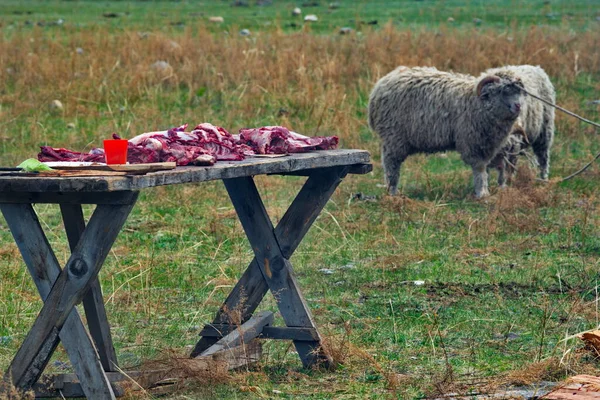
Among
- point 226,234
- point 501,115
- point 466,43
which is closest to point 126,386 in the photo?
point 226,234

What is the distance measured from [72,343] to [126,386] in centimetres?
50

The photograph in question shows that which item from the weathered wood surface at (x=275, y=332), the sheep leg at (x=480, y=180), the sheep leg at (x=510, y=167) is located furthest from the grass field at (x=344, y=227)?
the sheep leg at (x=510, y=167)

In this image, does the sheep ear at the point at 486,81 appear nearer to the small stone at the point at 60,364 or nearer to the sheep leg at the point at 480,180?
the sheep leg at the point at 480,180

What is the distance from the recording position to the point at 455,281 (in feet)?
23.9

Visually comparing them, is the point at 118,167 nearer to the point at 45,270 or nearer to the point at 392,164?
the point at 45,270

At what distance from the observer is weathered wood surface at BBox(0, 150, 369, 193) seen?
12.8ft

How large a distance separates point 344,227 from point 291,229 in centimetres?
370

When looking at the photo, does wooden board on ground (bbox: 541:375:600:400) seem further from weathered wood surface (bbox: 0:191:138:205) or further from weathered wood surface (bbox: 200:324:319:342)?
weathered wood surface (bbox: 0:191:138:205)

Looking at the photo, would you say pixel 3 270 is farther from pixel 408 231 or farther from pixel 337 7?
pixel 337 7

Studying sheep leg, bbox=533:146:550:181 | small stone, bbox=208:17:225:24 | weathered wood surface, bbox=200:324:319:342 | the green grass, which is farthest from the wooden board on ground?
small stone, bbox=208:17:225:24

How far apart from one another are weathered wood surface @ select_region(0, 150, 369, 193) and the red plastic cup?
251 millimetres

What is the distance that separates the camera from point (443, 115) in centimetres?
1104

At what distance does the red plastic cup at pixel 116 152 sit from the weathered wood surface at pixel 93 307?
1.47ft

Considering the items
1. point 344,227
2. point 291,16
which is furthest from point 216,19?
point 344,227
